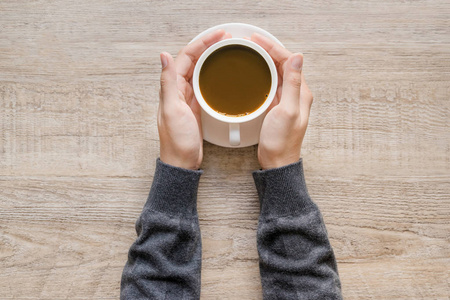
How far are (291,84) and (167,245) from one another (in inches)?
17.4

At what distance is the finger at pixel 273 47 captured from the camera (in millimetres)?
852

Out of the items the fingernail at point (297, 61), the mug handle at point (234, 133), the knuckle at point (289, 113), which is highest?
the fingernail at point (297, 61)

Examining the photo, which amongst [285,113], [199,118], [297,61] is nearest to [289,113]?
[285,113]

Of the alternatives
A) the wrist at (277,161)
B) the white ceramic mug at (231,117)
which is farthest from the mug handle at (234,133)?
the wrist at (277,161)

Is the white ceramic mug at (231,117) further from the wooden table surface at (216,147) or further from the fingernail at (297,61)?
the wooden table surface at (216,147)

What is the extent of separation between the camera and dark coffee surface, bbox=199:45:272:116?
0.83 metres

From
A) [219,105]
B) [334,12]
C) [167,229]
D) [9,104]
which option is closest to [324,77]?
[334,12]

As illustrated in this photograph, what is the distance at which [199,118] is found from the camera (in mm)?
896

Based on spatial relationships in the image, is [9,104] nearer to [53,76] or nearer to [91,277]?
[53,76]

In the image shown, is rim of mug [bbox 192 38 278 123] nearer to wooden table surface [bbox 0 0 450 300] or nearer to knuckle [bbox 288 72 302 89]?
knuckle [bbox 288 72 302 89]

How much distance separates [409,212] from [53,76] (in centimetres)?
95

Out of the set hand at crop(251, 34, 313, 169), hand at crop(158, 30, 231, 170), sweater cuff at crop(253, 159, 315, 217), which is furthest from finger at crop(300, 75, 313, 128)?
hand at crop(158, 30, 231, 170)

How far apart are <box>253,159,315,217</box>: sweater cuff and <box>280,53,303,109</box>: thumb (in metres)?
0.14

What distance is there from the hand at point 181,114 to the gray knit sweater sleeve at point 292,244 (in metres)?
0.17
